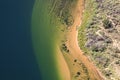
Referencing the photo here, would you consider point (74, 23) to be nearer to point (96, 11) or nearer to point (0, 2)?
point (96, 11)

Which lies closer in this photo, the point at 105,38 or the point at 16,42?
the point at 105,38

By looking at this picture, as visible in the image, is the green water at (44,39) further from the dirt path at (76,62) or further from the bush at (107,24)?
the bush at (107,24)

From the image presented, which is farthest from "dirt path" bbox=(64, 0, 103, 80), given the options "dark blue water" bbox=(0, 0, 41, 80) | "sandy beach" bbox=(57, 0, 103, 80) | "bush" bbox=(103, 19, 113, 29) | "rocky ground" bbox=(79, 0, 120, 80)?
"dark blue water" bbox=(0, 0, 41, 80)

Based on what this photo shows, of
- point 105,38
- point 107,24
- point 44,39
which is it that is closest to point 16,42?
point 44,39

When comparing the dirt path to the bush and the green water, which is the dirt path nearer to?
the green water

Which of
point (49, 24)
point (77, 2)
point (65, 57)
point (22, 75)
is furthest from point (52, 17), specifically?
point (22, 75)

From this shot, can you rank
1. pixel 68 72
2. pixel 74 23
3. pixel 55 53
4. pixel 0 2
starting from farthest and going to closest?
pixel 0 2 → pixel 74 23 → pixel 55 53 → pixel 68 72

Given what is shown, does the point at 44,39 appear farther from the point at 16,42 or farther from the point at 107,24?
the point at 107,24
